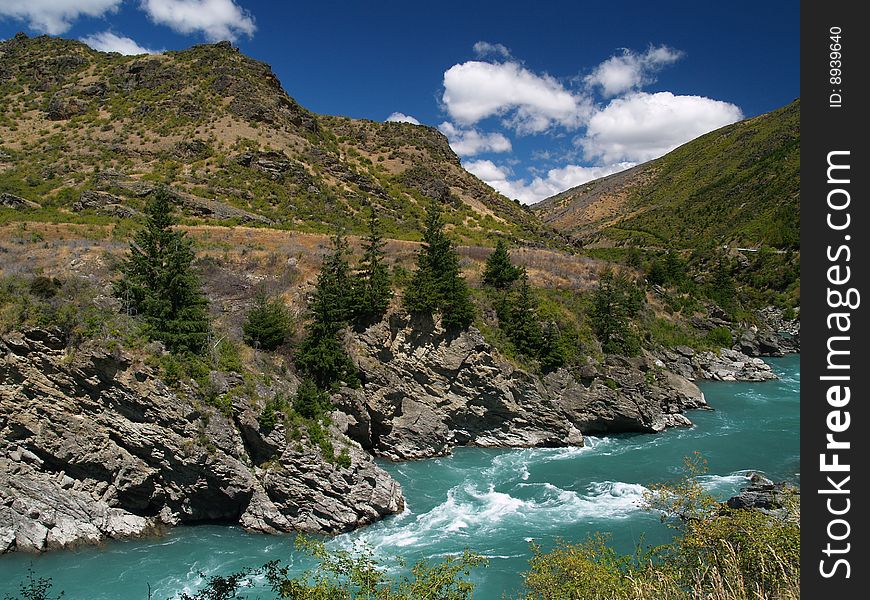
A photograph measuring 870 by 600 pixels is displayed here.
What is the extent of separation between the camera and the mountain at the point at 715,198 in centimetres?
10156

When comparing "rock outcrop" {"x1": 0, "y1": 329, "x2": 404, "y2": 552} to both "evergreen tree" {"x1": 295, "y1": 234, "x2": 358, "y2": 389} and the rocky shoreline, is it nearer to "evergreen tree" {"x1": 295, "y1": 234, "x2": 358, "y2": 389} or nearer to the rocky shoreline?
the rocky shoreline

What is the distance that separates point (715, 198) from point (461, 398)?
126257 millimetres

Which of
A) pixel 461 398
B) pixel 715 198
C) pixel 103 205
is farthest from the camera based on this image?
pixel 715 198

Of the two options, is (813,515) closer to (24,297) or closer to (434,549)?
(434,549)

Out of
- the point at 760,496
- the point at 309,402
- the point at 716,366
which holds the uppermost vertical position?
the point at 716,366

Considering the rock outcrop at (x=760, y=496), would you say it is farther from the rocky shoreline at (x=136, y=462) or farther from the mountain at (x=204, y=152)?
the mountain at (x=204, y=152)

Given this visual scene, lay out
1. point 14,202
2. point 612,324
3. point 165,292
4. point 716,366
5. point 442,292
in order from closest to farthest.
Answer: point 165,292 < point 442,292 < point 612,324 < point 14,202 < point 716,366

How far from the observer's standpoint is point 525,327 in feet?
104

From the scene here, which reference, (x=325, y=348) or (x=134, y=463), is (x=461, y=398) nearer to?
(x=325, y=348)

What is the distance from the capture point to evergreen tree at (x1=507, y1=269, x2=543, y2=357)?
104 ft

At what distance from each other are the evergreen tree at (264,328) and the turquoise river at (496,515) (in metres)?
9.15

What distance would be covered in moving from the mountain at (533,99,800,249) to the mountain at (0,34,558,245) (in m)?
51.7

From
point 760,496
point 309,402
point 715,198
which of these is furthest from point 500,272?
point 715,198

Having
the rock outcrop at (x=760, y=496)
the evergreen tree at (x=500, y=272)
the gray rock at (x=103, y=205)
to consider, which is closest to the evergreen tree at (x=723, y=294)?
the evergreen tree at (x=500, y=272)
